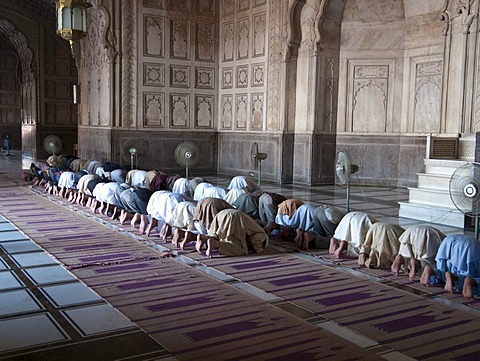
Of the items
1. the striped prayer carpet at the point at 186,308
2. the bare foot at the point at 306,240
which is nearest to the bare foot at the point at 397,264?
the bare foot at the point at 306,240

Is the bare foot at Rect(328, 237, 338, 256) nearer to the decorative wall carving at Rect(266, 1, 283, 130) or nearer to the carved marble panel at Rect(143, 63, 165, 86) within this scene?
the decorative wall carving at Rect(266, 1, 283, 130)

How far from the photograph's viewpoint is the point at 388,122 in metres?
12.3

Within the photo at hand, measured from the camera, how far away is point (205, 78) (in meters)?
15.0

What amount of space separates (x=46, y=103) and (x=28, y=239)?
51.9ft

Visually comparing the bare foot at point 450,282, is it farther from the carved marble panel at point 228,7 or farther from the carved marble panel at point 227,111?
the carved marble panel at point 228,7

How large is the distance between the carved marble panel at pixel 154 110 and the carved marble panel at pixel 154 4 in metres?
2.30

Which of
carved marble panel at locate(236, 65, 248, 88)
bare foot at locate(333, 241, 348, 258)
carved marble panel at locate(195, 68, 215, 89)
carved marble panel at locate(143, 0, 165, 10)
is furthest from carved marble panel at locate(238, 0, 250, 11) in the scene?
bare foot at locate(333, 241, 348, 258)

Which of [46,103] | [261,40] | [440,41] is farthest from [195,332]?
[46,103]

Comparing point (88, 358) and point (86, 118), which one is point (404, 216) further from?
point (86, 118)

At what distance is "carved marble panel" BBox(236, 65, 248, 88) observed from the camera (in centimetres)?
1396

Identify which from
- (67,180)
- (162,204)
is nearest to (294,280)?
(162,204)

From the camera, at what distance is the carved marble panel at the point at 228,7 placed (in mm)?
14394

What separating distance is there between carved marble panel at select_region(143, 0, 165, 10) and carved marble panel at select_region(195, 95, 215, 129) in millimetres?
2557

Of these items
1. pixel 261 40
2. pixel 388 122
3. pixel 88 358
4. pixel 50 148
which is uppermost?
pixel 261 40
